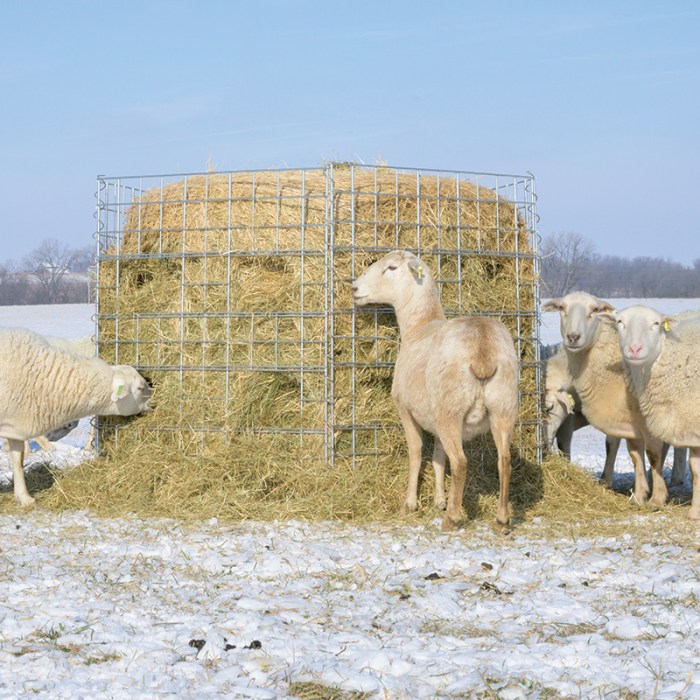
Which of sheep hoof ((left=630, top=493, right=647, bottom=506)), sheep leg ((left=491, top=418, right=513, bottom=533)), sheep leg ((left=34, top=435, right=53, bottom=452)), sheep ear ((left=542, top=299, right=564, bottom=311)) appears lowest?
sheep leg ((left=34, top=435, right=53, bottom=452))

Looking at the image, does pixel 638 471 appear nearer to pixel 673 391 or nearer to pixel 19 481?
pixel 673 391

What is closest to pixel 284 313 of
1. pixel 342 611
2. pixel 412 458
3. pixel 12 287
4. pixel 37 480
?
pixel 412 458

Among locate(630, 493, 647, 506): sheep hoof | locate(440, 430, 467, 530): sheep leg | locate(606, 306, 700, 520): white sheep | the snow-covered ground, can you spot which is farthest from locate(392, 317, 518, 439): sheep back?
locate(630, 493, 647, 506): sheep hoof

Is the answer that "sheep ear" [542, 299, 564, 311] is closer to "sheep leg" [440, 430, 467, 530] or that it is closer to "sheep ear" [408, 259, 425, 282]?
"sheep ear" [408, 259, 425, 282]

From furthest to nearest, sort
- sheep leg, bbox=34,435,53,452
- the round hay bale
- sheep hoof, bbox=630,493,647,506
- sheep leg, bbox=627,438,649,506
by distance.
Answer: sheep leg, bbox=34,435,53,452 < sheep leg, bbox=627,438,649,506 < sheep hoof, bbox=630,493,647,506 < the round hay bale

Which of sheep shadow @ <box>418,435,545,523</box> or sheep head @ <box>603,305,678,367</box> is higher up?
sheep head @ <box>603,305,678,367</box>

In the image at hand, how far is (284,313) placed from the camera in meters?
9.91

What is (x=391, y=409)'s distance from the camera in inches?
387

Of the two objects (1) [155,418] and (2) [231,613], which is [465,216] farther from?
(2) [231,613]

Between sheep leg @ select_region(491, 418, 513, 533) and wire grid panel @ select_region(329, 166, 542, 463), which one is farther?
wire grid panel @ select_region(329, 166, 542, 463)

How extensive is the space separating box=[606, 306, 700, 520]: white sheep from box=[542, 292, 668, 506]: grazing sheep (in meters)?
A: 0.62

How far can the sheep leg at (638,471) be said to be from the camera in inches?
408

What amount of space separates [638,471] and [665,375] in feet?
5.22

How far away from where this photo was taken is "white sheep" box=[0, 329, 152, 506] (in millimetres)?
10016
